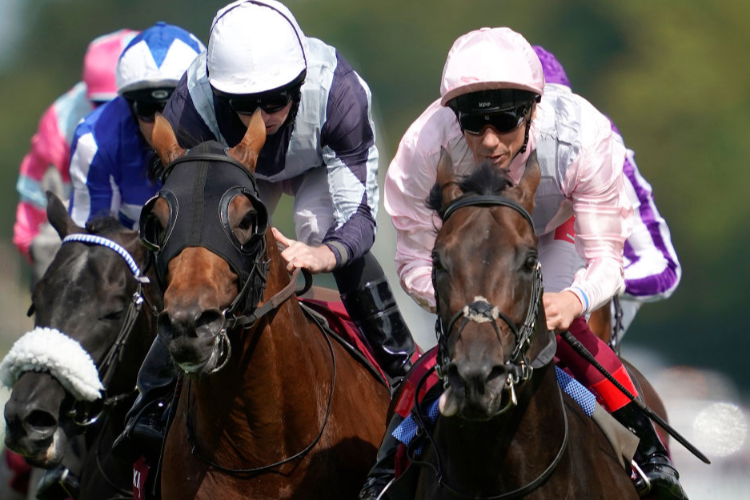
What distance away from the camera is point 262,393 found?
4.14 metres

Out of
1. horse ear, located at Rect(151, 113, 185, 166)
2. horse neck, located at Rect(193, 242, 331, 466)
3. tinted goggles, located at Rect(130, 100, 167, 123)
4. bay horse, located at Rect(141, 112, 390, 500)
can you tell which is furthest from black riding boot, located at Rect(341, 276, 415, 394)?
tinted goggles, located at Rect(130, 100, 167, 123)

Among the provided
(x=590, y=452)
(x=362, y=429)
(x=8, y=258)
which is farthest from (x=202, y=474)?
(x=8, y=258)

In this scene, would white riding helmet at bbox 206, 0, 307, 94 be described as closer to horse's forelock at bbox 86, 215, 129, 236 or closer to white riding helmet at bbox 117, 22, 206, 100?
horse's forelock at bbox 86, 215, 129, 236

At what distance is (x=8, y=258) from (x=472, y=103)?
32.3 ft

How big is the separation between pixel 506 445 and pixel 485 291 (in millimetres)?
570

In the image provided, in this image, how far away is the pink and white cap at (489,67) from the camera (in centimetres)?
407

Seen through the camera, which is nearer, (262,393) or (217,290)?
(217,290)

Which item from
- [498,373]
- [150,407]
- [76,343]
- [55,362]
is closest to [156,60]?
[76,343]

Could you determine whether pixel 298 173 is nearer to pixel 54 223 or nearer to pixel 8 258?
pixel 54 223

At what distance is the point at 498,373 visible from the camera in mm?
3311

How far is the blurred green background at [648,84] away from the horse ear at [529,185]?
31.4 ft

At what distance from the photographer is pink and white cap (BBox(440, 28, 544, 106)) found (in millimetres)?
4070

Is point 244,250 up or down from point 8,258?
up

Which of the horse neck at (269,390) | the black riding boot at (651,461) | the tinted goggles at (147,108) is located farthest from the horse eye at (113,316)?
the black riding boot at (651,461)
